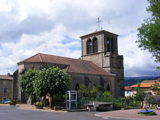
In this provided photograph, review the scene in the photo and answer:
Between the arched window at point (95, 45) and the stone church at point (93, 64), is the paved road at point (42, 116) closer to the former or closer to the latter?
the stone church at point (93, 64)

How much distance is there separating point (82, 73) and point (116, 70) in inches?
501

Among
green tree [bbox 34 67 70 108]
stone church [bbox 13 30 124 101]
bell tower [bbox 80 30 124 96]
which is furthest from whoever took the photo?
bell tower [bbox 80 30 124 96]

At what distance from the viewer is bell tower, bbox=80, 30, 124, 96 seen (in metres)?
60.8

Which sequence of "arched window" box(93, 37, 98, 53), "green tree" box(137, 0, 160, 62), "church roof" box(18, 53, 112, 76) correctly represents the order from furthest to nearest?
"arched window" box(93, 37, 98, 53), "church roof" box(18, 53, 112, 76), "green tree" box(137, 0, 160, 62)

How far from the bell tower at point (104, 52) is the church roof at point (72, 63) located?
79.9 inches

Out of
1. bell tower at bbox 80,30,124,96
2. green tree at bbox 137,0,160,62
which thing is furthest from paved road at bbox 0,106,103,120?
bell tower at bbox 80,30,124,96

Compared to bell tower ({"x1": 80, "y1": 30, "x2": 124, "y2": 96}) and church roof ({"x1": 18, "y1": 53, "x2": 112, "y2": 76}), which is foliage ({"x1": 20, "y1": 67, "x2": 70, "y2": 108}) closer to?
church roof ({"x1": 18, "y1": 53, "x2": 112, "y2": 76})

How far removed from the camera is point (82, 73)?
171 ft

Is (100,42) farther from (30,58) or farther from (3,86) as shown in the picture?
(3,86)

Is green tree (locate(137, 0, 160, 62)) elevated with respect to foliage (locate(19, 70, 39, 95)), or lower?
elevated

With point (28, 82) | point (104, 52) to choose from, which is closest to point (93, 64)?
point (104, 52)

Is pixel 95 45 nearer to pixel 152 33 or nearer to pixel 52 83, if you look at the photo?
pixel 52 83

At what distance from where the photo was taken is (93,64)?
6162cm

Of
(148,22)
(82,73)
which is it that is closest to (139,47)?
(148,22)
